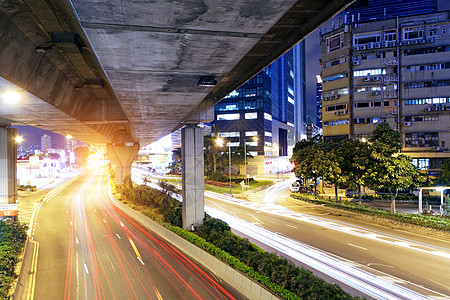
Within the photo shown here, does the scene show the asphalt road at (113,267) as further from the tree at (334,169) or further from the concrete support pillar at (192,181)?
the tree at (334,169)

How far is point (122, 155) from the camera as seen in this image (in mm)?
48719

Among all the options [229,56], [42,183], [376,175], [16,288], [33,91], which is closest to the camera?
[229,56]

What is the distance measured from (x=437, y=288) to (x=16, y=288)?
806 inches

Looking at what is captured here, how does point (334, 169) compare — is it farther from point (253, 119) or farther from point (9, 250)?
point (253, 119)

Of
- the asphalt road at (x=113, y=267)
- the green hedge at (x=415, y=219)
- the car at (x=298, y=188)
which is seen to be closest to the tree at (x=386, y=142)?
the green hedge at (x=415, y=219)

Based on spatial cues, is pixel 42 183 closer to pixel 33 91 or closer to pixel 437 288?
pixel 33 91

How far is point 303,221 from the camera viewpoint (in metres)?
29.8

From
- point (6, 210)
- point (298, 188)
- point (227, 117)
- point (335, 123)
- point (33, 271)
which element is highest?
point (227, 117)

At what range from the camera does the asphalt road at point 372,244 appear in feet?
49.9

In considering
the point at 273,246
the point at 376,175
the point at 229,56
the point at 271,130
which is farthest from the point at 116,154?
the point at 271,130

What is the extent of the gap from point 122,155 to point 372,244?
133ft

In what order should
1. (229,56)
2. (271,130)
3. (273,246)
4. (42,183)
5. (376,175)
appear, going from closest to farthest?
(229,56) < (273,246) < (376,175) < (42,183) < (271,130)

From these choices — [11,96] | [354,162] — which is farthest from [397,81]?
[11,96]

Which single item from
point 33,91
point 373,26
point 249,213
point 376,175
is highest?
point 373,26
